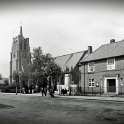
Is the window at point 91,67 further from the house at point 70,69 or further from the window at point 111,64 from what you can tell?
the house at point 70,69

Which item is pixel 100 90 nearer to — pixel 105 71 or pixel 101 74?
pixel 101 74

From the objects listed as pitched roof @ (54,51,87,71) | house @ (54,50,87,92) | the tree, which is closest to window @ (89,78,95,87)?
house @ (54,50,87,92)

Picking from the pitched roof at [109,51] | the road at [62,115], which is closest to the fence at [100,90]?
the pitched roof at [109,51]

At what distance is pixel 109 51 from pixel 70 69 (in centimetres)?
1396

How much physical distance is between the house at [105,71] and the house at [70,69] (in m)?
3.09

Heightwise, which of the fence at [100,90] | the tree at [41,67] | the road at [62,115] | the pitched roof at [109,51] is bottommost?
the road at [62,115]

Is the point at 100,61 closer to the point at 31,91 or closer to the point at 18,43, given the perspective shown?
the point at 31,91

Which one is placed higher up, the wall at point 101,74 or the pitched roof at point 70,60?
the pitched roof at point 70,60

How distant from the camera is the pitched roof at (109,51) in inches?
1271

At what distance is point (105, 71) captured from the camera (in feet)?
109

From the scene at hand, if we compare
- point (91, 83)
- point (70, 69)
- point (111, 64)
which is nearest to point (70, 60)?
point (70, 69)

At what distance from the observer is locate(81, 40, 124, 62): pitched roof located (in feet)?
106

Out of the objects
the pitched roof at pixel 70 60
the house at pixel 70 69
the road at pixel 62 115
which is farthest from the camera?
the pitched roof at pixel 70 60

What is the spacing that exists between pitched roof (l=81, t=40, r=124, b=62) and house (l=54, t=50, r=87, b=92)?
596 centimetres
